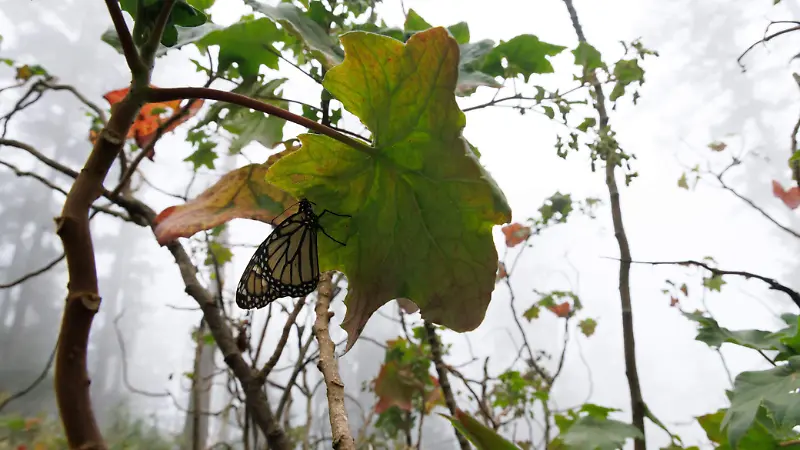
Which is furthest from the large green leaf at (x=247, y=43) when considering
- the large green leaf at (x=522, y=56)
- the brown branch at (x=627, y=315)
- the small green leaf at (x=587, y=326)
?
the small green leaf at (x=587, y=326)

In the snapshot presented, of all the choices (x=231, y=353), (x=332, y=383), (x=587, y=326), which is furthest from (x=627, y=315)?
(x=587, y=326)

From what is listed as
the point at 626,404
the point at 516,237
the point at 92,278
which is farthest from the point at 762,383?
the point at 626,404

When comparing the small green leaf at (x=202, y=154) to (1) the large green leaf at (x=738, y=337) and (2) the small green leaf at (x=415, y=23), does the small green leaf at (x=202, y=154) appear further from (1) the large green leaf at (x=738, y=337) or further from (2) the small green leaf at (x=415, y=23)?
(1) the large green leaf at (x=738, y=337)

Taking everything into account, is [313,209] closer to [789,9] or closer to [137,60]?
[137,60]

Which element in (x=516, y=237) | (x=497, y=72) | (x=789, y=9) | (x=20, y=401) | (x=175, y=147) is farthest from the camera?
(x=175, y=147)

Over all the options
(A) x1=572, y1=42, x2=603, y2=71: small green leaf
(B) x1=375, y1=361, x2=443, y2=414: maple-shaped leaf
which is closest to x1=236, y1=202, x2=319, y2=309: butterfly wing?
(A) x1=572, y1=42, x2=603, y2=71: small green leaf
